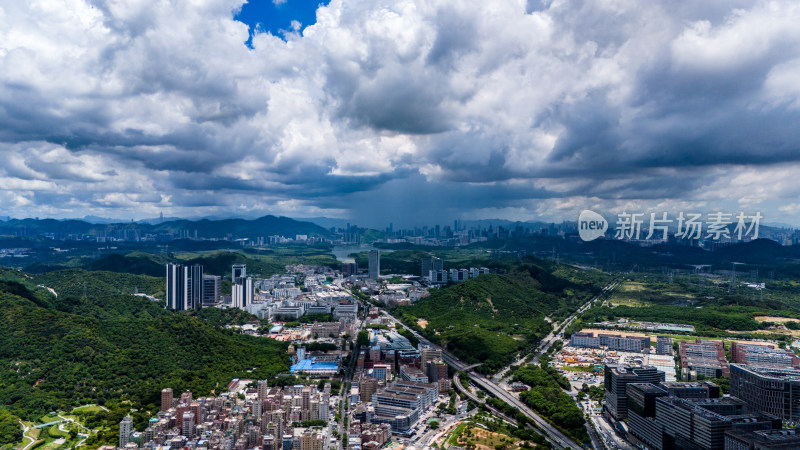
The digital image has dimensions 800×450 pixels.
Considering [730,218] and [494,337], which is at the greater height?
[730,218]

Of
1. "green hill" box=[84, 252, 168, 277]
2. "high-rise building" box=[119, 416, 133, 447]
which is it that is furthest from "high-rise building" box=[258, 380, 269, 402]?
"green hill" box=[84, 252, 168, 277]

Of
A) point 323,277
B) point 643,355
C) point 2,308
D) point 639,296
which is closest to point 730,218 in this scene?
point 643,355

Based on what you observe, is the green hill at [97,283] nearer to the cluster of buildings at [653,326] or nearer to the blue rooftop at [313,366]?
the blue rooftop at [313,366]

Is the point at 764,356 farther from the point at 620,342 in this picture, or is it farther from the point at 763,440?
the point at 763,440

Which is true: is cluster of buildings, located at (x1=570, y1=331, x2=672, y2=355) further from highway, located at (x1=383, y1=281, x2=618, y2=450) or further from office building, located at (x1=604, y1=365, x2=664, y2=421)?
office building, located at (x1=604, y1=365, x2=664, y2=421)

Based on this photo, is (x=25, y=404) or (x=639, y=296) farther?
(x=639, y=296)

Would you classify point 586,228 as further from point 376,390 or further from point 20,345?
point 20,345

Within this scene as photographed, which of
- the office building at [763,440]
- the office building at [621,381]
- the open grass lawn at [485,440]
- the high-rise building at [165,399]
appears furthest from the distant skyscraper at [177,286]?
the office building at [763,440]

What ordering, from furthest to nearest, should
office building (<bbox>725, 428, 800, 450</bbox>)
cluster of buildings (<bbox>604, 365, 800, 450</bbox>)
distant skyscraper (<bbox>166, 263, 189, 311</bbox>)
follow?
distant skyscraper (<bbox>166, 263, 189, 311</bbox>)
cluster of buildings (<bbox>604, 365, 800, 450</bbox>)
office building (<bbox>725, 428, 800, 450</bbox>)
